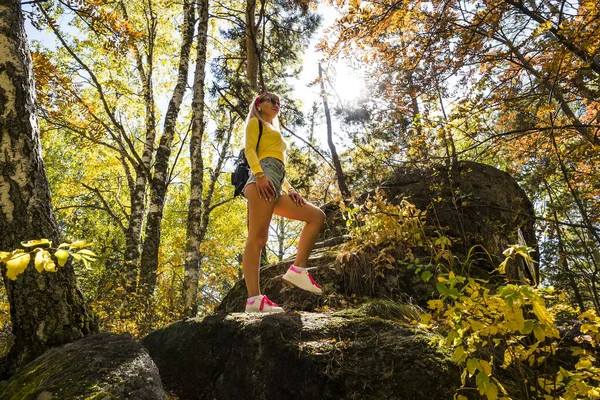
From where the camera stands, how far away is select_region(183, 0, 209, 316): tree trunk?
7.26 m

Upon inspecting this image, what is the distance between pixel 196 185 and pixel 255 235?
538 centimetres

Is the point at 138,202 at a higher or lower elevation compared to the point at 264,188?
higher

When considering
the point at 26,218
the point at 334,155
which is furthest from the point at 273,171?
the point at 334,155

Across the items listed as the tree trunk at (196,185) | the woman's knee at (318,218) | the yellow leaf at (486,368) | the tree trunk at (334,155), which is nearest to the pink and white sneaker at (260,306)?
the woman's knee at (318,218)

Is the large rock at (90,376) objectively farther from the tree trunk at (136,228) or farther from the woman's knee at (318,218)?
the tree trunk at (136,228)

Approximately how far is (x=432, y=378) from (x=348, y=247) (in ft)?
6.41

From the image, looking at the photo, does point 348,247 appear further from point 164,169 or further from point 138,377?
point 164,169

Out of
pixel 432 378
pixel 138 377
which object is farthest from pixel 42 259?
pixel 432 378

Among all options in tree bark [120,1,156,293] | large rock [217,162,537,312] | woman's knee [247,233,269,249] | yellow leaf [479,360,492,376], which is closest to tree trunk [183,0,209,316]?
tree bark [120,1,156,293]

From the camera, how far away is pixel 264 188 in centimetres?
299

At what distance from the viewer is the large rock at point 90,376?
1535mm

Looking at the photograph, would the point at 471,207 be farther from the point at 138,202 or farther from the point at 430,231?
the point at 138,202

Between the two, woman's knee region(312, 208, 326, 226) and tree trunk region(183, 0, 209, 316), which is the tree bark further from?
woman's knee region(312, 208, 326, 226)

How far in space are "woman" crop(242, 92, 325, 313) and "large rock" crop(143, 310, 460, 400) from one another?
0.49m
